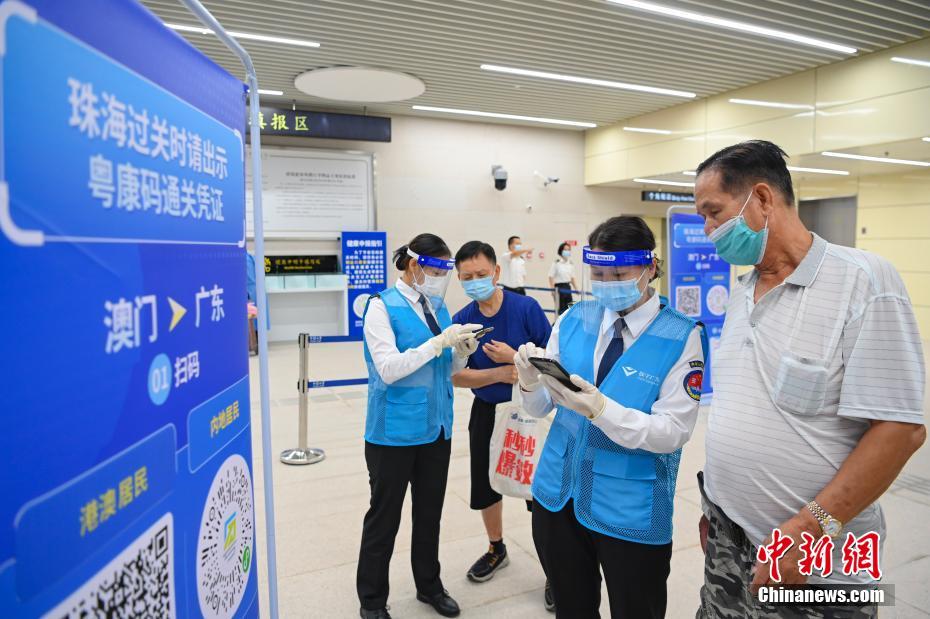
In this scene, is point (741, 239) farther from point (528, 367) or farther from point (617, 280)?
point (528, 367)

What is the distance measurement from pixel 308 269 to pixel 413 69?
3863 millimetres

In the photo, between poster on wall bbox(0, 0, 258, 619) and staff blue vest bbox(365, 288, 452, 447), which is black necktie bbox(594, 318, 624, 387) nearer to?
staff blue vest bbox(365, 288, 452, 447)

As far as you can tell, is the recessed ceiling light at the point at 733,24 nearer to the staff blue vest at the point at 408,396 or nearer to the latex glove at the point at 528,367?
the staff blue vest at the point at 408,396

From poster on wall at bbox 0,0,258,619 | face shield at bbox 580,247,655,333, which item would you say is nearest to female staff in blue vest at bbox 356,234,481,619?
face shield at bbox 580,247,655,333

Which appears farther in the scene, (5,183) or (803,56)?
(803,56)

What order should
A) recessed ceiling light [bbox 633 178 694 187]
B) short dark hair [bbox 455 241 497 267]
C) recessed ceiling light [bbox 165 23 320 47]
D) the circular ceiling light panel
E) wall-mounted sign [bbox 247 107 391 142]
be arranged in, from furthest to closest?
recessed ceiling light [bbox 633 178 694 187] → wall-mounted sign [bbox 247 107 391 142] → the circular ceiling light panel → recessed ceiling light [bbox 165 23 320 47] → short dark hair [bbox 455 241 497 267]

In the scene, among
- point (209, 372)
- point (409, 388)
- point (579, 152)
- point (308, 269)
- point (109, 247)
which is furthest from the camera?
point (579, 152)

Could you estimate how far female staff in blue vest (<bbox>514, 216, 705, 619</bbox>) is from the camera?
5.18 feet

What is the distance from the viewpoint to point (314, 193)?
977 cm

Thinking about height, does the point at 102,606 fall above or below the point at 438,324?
below

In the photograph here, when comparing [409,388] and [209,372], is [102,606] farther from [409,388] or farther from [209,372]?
[409,388]

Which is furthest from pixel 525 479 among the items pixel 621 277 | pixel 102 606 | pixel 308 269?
pixel 308 269

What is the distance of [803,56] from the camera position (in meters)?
7.25

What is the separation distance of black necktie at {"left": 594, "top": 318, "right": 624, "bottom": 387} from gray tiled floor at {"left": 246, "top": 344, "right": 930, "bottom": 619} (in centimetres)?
140
